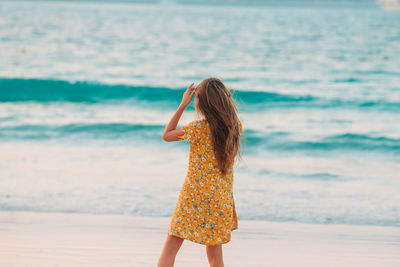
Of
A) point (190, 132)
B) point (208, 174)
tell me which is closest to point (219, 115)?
point (190, 132)

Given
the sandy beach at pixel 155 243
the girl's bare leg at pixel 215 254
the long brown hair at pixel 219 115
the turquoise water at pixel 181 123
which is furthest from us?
the turquoise water at pixel 181 123

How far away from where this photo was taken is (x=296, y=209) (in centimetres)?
509

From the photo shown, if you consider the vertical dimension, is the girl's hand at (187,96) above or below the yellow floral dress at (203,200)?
above

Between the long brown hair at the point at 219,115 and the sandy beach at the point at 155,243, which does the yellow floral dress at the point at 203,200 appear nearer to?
the long brown hair at the point at 219,115

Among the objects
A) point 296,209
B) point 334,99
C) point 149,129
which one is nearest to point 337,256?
point 296,209

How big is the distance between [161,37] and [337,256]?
1204 inches

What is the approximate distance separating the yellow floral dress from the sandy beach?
3.12 ft

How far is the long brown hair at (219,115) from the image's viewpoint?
267 cm

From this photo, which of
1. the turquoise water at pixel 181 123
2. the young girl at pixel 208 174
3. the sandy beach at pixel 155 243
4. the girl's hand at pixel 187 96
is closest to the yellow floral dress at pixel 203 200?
the young girl at pixel 208 174

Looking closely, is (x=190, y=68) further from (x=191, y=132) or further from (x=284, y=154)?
(x=191, y=132)

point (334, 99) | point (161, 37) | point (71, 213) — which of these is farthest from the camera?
point (161, 37)

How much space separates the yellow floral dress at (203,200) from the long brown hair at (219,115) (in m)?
0.04

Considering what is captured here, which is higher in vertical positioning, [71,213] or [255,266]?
[71,213]

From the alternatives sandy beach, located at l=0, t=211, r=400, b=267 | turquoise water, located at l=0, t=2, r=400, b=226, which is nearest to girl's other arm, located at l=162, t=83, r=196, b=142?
sandy beach, located at l=0, t=211, r=400, b=267
